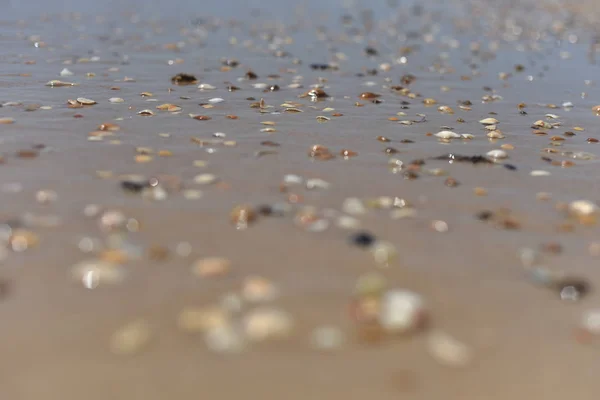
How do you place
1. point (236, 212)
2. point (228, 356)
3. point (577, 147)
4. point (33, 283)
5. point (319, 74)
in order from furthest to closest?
point (319, 74) → point (577, 147) → point (236, 212) → point (33, 283) → point (228, 356)

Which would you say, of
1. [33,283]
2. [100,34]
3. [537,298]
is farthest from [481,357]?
[100,34]

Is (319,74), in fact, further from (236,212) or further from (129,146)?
(236,212)

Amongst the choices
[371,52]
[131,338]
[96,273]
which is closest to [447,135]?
[96,273]

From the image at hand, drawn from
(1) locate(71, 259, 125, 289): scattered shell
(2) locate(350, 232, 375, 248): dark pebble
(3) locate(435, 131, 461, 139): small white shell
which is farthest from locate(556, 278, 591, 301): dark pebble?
(3) locate(435, 131, 461, 139): small white shell

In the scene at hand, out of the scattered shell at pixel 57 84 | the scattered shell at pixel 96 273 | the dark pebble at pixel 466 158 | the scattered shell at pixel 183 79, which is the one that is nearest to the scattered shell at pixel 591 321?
the dark pebble at pixel 466 158

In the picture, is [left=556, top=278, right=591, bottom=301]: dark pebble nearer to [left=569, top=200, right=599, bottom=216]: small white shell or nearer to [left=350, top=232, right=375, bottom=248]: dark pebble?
[left=569, top=200, right=599, bottom=216]: small white shell
